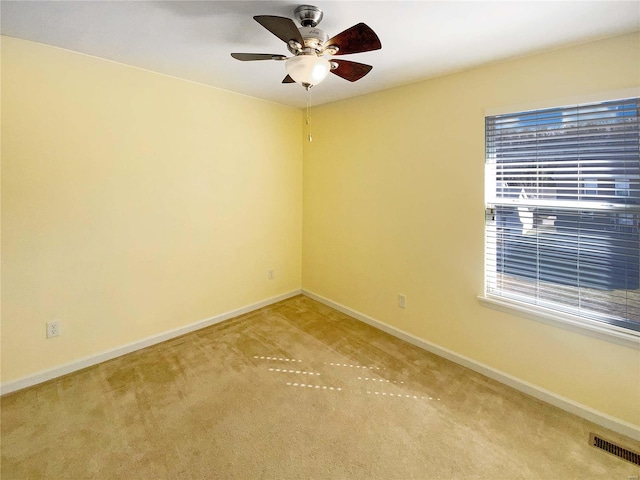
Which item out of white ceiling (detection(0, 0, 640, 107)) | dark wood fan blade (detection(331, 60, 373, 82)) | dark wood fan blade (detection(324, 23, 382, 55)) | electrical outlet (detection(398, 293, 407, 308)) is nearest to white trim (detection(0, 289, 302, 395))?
electrical outlet (detection(398, 293, 407, 308))

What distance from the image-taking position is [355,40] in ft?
4.99

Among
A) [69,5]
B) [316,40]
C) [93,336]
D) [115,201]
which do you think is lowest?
[93,336]

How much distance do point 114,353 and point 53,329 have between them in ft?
1.61

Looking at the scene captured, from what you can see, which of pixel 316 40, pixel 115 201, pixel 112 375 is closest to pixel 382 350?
pixel 112 375

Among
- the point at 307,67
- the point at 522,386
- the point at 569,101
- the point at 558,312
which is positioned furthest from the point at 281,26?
the point at 522,386

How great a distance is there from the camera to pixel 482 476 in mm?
1586

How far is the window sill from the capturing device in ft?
6.14

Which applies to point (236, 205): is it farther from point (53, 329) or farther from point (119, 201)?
point (53, 329)

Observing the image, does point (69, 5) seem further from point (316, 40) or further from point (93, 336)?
point (93, 336)

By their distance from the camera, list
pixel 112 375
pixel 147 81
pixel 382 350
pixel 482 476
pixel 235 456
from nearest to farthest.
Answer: pixel 482 476 → pixel 235 456 → pixel 112 375 → pixel 147 81 → pixel 382 350

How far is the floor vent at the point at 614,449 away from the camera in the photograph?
5.54 feet

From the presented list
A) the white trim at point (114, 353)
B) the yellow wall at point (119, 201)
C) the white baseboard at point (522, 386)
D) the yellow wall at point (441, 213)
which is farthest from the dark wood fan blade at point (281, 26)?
the white trim at point (114, 353)

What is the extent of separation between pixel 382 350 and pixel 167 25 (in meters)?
2.89

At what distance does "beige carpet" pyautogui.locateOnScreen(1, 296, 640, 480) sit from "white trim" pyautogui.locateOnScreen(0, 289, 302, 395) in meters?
0.07
